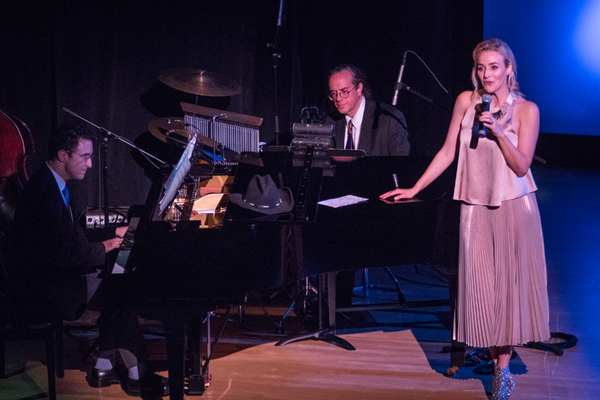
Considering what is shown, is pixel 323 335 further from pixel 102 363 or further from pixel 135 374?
pixel 102 363

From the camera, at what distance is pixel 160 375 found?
121 inches

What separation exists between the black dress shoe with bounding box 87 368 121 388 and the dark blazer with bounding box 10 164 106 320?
1.25 feet

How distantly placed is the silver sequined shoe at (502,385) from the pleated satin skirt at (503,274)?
6.1 inches

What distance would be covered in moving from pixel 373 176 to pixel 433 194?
36cm

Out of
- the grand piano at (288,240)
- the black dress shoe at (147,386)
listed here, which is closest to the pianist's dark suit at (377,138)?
the grand piano at (288,240)

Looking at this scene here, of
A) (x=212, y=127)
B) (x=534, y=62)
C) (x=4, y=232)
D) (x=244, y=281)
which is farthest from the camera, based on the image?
(x=534, y=62)

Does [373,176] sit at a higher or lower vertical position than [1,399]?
higher

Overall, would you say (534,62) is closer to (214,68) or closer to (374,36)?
(374,36)

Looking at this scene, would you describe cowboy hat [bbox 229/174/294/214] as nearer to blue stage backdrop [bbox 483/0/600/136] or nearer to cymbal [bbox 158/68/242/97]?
cymbal [bbox 158/68/242/97]

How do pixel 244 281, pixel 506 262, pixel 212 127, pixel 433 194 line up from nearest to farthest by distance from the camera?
pixel 244 281 < pixel 506 262 < pixel 433 194 < pixel 212 127

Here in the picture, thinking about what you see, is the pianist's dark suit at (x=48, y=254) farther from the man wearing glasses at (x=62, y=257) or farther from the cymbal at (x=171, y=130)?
the cymbal at (x=171, y=130)

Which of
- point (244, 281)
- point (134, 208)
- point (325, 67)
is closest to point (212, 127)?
point (134, 208)

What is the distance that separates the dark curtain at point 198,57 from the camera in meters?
4.77

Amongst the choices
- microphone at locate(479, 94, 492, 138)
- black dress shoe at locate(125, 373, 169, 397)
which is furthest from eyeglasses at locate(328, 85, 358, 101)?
black dress shoe at locate(125, 373, 169, 397)
